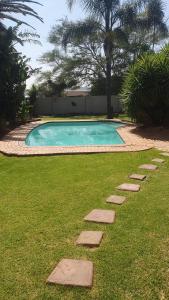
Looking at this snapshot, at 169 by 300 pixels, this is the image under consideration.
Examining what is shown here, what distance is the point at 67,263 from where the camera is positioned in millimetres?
3395

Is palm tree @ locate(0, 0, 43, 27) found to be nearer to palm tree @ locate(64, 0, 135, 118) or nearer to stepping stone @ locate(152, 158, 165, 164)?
palm tree @ locate(64, 0, 135, 118)

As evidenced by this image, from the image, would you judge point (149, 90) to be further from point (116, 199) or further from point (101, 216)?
point (101, 216)

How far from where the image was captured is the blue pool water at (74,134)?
45.8 ft

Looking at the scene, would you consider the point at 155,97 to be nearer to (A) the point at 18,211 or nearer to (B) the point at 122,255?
(A) the point at 18,211

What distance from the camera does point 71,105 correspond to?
28.6 metres

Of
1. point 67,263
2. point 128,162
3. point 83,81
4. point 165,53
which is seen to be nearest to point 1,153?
point 128,162

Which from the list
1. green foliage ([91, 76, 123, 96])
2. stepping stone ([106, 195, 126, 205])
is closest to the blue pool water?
stepping stone ([106, 195, 126, 205])

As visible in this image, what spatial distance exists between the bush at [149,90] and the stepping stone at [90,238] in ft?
35.8

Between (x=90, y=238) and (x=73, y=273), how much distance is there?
74 centimetres

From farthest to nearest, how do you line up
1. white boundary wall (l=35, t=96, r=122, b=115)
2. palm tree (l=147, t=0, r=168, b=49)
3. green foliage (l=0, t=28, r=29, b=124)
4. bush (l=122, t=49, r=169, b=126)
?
white boundary wall (l=35, t=96, r=122, b=115) < palm tree (l=147, t=0, r=168, b=49) < green foliage (l=0, t=28, r=29, b=124) < bush (l=122, t=49, r=169, b=126)

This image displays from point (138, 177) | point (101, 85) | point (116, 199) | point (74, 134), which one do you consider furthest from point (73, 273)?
point (101, 85)

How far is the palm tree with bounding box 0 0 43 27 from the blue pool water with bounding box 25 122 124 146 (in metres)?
6.94

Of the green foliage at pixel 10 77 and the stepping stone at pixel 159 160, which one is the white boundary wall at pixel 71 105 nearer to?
the green foliage at pixel 10 77

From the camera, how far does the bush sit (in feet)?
46.4
